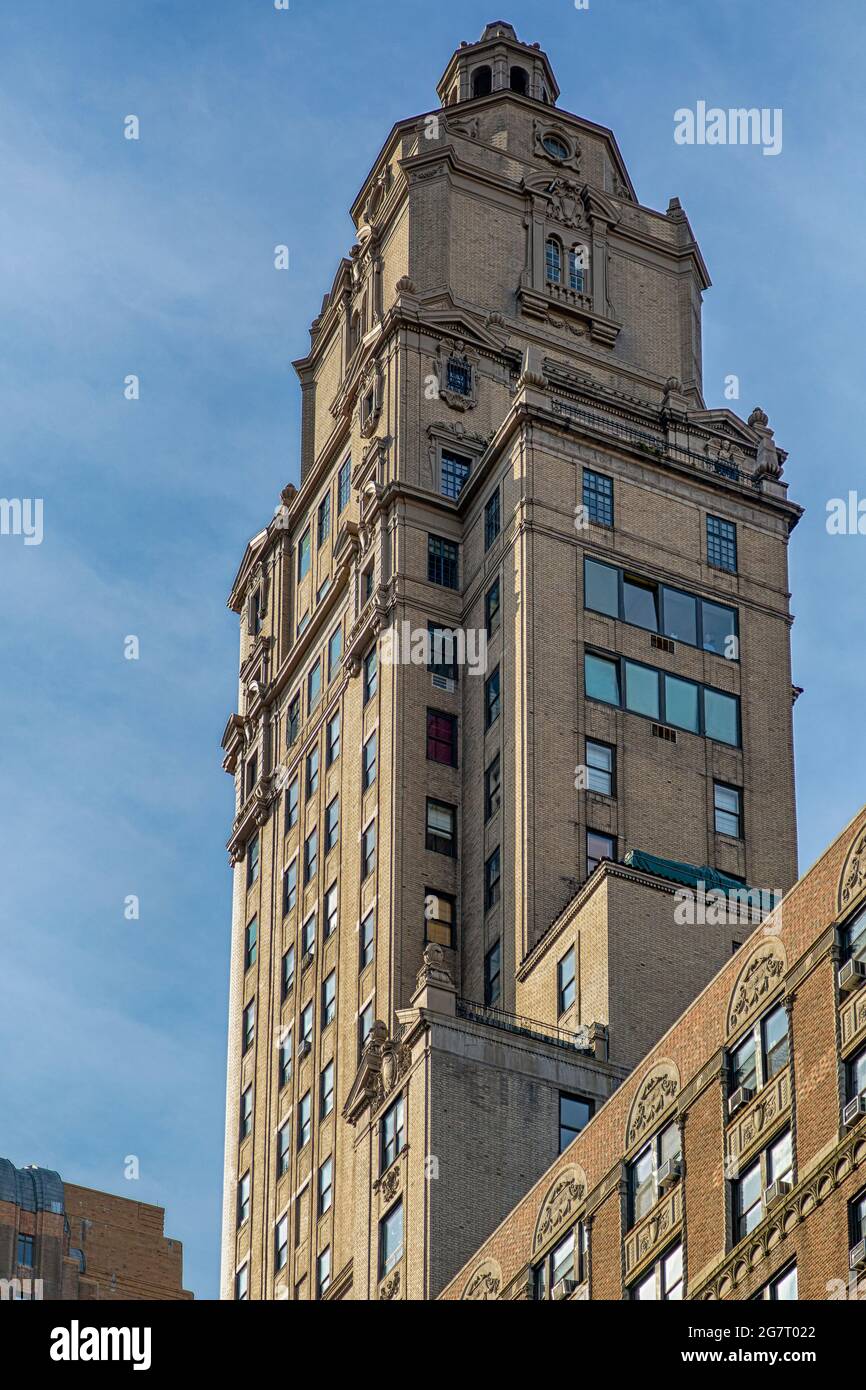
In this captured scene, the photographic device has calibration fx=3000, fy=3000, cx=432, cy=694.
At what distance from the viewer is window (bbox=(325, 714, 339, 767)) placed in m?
102

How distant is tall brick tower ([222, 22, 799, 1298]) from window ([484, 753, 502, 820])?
0.53 feet

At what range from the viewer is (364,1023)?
91062 millimetres

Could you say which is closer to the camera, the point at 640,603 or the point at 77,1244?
the point at 640,603

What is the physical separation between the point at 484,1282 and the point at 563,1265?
14.6ft

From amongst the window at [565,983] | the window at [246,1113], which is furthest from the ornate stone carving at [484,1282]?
the window at [246,1113]

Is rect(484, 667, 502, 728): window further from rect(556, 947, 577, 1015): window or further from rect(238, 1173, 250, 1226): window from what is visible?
rect(238, 1173, 250, 1226): window

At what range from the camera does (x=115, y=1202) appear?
489 feet

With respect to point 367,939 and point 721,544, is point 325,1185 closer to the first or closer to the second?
point 367,939

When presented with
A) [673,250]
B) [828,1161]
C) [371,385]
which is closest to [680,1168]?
[828,1161]

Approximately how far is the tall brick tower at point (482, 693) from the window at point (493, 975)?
0.56 ft

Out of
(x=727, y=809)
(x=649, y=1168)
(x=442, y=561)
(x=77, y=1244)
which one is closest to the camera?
(x=649, y=1168)

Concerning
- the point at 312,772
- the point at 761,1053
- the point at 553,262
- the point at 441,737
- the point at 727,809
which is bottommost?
the point at 761,1053

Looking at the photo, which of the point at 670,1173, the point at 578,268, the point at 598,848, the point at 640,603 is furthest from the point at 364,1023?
the point at 670,1173
